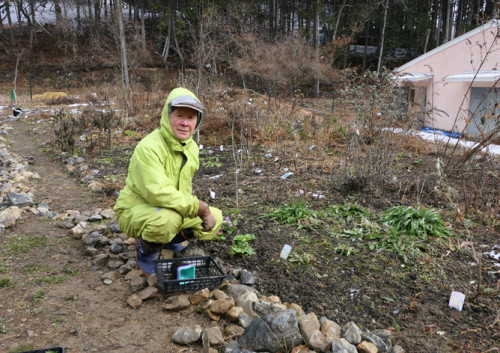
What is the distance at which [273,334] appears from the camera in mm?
1992

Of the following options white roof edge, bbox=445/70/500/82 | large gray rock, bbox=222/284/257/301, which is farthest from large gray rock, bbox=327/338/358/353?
white roof edge, bbox=445/70/500/82

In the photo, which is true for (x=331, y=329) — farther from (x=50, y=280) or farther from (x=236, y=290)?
(x=50, y=280)

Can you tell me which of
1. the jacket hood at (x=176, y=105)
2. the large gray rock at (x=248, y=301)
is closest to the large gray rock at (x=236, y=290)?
the large gray rock at (x=248, y=301)

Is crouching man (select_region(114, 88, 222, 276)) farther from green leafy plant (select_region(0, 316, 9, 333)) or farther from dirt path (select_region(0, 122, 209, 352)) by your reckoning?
green leafy plant (select_region(0, 316, 9, 333))

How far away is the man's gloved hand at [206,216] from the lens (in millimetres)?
2746

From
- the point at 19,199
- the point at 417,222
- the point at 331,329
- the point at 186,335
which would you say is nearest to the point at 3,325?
the point at 186,335

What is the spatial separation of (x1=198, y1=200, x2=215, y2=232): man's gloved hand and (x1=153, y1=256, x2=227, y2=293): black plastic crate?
230mm

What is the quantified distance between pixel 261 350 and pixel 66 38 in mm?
33529

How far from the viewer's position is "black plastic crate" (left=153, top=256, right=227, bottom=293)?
2.47 m

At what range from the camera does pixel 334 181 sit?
4887 mm

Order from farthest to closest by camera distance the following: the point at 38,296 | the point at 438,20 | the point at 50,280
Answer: the point at 438,20
the point at 50,280
the point at 38,296

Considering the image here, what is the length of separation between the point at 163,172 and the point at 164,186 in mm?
119

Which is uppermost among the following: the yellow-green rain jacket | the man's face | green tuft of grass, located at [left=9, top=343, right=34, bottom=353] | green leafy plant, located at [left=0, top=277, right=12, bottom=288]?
the man's face

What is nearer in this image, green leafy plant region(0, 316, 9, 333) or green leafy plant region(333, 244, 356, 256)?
green leafy plant region(0, 316, 9, 333)
